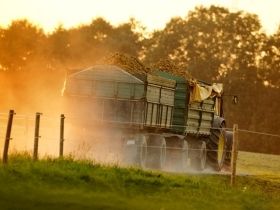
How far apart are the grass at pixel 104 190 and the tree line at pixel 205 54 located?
2150 inches

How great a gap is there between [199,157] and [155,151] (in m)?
4.23

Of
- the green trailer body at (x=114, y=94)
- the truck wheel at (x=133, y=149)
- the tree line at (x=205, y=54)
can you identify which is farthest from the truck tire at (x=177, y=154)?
the tree line at (x=205, y=54)

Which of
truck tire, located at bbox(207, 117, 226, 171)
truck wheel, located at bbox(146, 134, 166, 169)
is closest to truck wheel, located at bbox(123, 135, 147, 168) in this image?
truck wheel, located at bbox(146, 134, 166, 169)

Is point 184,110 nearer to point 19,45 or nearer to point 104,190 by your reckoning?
point 104,190

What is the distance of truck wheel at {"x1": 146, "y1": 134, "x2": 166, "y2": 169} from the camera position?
28047 mm

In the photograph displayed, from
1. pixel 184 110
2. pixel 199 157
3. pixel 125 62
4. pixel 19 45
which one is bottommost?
pixel 199 157

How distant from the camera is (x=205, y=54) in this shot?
81.5 m

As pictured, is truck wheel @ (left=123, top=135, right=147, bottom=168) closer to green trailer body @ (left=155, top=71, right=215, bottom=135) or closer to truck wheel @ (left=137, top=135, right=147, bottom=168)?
truck wheel @ (left=137, top=135, right=147, bottom=168)

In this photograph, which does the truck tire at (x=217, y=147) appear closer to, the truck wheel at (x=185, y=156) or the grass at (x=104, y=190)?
the truck wheel at (x=185, y=156)

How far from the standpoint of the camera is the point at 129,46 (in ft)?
281

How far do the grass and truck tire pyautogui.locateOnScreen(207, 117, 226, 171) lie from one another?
9.94 metres

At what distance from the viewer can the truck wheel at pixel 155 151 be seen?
92.0 ft

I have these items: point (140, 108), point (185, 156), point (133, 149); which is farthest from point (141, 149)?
point (185, 156)

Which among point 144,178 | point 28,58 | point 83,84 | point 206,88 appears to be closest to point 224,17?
point 28,58
